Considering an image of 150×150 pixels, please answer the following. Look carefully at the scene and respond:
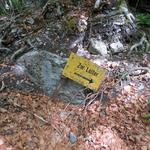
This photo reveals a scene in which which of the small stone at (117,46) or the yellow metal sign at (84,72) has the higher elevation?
the yellow metal sign at (84,72)

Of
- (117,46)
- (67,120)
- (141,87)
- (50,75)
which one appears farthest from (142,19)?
(67,120)

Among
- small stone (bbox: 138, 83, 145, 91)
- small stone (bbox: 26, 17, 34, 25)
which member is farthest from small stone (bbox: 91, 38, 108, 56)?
small stone (bbox: 26, 17, 34, 25)


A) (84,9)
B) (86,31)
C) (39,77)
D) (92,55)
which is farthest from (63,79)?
(84,9)

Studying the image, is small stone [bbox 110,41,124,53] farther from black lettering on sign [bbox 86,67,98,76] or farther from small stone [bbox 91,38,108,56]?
black lettering on sign [bbox 86,67,98,76]

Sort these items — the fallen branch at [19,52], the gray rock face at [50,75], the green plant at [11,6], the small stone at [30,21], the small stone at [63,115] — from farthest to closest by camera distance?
1. the green plant at [11,6]
2. the small stone at [30,21]
3. the fallen branch at [19,52]
4. the gray rock face at [50,75]
5. the small stone at [63,115]

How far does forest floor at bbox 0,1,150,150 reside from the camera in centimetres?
269

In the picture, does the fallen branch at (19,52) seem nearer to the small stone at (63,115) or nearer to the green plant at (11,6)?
the small stone at (63,115)

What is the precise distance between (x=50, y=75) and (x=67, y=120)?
1.71 ft

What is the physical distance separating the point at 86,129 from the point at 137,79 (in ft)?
3.00

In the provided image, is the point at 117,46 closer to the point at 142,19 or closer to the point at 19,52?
the point at 142,19

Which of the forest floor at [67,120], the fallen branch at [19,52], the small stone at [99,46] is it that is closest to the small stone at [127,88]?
the forest floor at [67,120]

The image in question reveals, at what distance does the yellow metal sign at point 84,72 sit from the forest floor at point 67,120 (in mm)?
210

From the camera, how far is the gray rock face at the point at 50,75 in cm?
309

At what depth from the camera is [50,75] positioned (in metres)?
3.16
